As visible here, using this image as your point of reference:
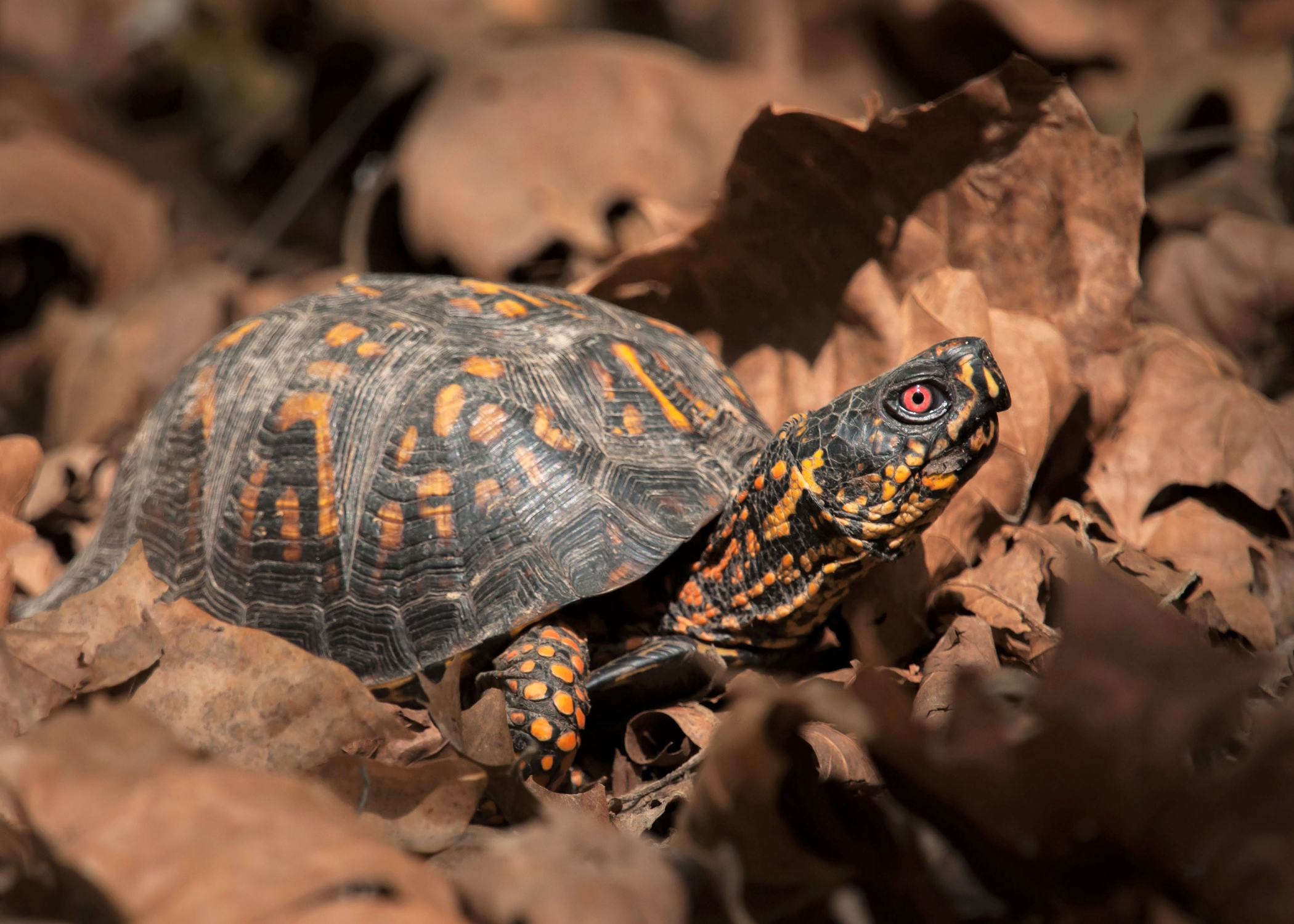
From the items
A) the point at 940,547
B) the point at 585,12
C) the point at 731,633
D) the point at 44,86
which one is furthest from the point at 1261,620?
the point at 44,86

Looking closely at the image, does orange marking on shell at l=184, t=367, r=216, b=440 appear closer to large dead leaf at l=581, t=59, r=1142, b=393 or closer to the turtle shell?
the turtle shell

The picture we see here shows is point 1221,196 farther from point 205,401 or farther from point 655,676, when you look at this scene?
point 205,401

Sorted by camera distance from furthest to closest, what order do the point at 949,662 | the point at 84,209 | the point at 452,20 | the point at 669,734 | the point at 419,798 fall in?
the point at 452,20, the point at 84,209, the point at 669,734, the point at 949,662, the point at 419,798

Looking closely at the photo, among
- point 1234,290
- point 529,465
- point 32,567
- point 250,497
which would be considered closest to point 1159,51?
point 1234,290

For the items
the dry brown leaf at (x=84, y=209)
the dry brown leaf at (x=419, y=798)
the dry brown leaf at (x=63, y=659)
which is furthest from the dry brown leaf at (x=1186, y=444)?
the dry brown leaf at (x=84, y=209)

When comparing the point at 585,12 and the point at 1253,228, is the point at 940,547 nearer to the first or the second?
the point at 1253,228
